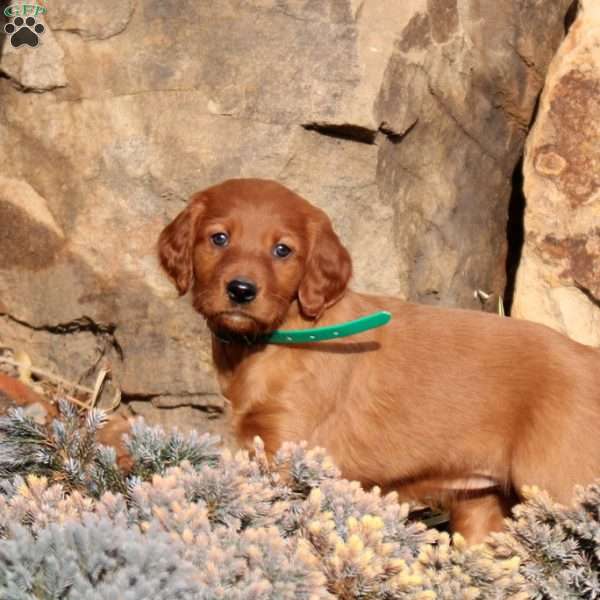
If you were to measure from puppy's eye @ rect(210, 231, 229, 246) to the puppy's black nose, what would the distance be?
0.28 meters

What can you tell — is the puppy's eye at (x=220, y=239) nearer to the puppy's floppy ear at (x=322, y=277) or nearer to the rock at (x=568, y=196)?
the puppy's floppy ear at (x=322, y=277)

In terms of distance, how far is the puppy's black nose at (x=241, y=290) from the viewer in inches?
147

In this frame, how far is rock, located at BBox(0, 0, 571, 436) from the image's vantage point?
5023 millimetres

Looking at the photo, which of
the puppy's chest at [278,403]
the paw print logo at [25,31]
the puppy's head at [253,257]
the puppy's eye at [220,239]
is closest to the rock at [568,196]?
the puppy's head at [253,257]

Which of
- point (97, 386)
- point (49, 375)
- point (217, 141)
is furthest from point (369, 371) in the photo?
point (49, 375)

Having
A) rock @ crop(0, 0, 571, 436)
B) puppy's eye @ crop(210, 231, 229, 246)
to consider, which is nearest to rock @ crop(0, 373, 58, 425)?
rock @ crop(0, 0, 571, 436)

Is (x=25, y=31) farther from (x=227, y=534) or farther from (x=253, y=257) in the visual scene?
(x=227, y=534)

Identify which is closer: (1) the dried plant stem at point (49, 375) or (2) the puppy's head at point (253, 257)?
(2) the puppy's head at point (253, 257)

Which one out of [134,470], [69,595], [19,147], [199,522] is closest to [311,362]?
[134,470]

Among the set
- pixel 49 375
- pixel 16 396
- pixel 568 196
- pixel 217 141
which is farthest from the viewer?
pixel 49 375

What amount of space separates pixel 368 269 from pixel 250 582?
115 inches

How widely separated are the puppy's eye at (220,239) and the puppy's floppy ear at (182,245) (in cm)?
14

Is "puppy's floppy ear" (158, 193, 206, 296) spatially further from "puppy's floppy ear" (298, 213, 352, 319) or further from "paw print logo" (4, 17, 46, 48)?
"paw print logo" (4, 17, 46, 48)

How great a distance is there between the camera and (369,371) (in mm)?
4141
